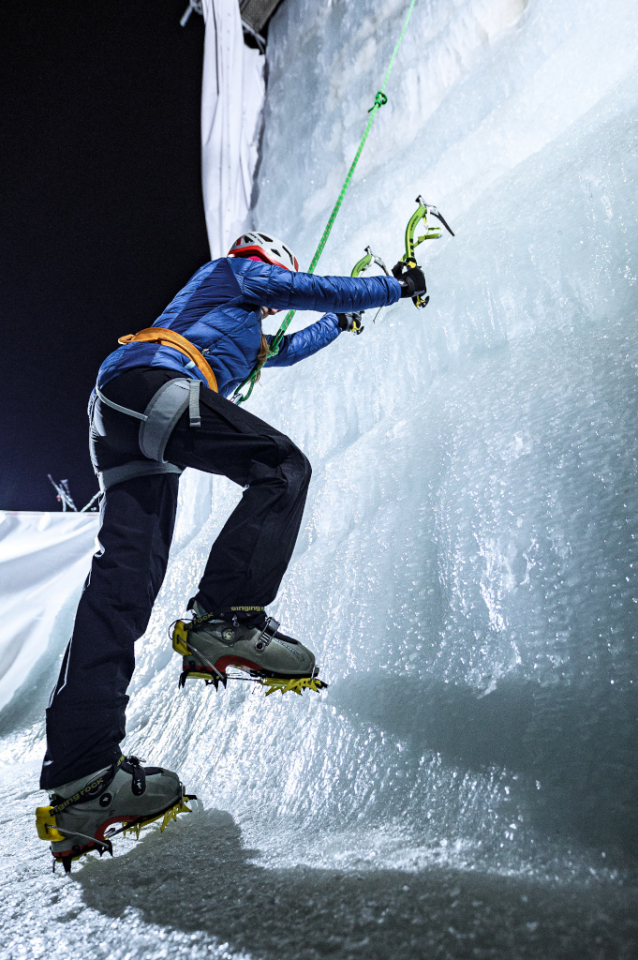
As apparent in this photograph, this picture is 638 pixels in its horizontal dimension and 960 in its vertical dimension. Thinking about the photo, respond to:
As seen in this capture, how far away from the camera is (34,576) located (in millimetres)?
2820

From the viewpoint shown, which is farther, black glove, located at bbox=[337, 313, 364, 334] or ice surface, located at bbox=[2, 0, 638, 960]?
black glove, located at bbox=[337, 313, 364, 334]

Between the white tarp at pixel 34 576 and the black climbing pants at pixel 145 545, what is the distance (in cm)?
182

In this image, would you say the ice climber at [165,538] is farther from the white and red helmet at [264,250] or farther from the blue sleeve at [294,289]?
the white and red helmet at [264,250]

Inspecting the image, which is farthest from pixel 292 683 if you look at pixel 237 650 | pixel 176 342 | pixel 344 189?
pixel 344 189

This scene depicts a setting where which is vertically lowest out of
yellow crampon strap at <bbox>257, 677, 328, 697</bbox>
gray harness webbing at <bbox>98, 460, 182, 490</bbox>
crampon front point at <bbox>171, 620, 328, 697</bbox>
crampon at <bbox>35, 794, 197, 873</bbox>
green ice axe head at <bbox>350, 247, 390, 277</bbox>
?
crampon at <bbox>35, 794, 197, 873</bbox>

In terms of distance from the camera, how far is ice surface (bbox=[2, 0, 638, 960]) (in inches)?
27.4

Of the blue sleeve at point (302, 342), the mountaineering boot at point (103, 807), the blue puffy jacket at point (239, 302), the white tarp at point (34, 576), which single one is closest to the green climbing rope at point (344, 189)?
the blue sleeve at point (302, 342)

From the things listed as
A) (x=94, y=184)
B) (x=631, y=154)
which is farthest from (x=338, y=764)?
(x=94, y=184)

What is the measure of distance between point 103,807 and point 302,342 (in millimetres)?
1223

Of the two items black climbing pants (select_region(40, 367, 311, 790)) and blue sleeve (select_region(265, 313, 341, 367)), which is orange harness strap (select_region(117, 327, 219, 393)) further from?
blue sleeve (select_region(265, 313, 341, 367))

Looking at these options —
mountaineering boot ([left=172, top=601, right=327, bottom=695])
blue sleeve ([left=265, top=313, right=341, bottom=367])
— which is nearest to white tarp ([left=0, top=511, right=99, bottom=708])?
blue sleeve ([left=265, top=313, right=341, bottom=367])

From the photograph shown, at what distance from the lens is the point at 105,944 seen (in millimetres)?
656

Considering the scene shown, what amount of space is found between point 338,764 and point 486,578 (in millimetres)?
451

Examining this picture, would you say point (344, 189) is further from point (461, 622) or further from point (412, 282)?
point (461, 622)
